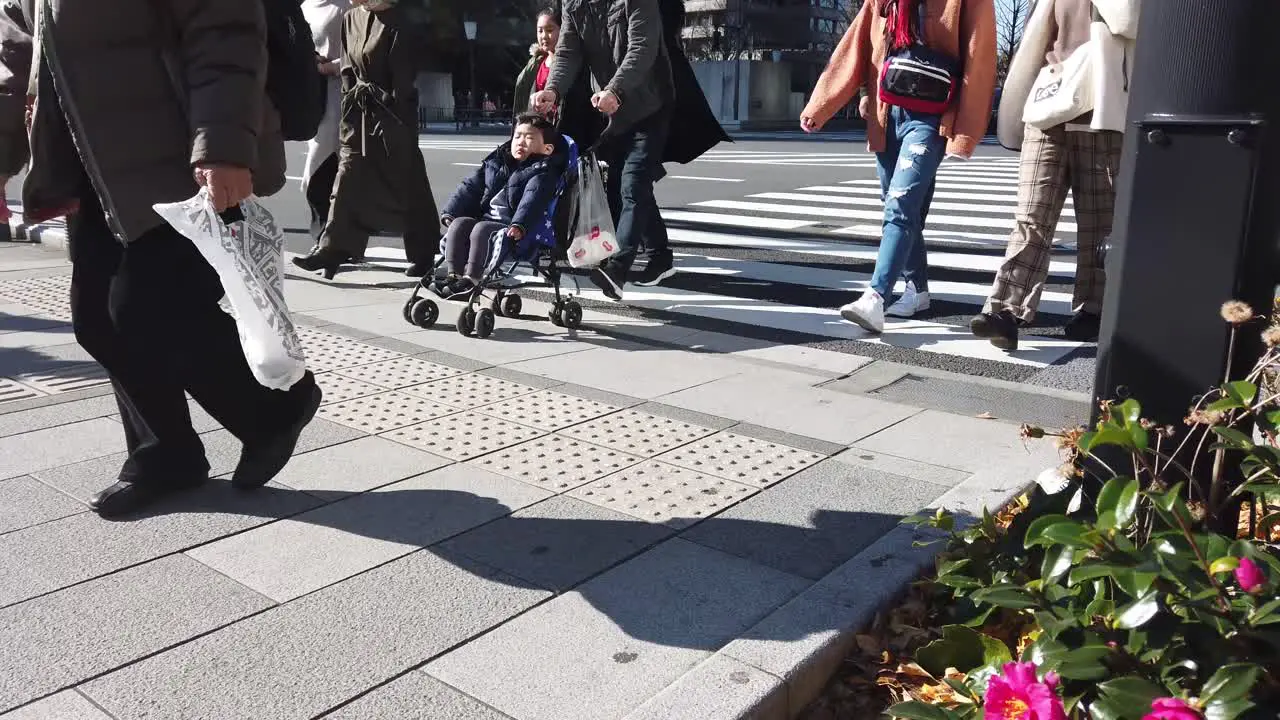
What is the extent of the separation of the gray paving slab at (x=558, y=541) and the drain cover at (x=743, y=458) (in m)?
0.50

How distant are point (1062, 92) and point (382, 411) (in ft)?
10.4

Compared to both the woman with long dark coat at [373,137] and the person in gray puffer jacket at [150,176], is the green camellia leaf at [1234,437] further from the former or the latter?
the woman with long dark coat at [373,137]

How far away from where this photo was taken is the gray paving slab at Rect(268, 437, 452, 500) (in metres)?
3.56

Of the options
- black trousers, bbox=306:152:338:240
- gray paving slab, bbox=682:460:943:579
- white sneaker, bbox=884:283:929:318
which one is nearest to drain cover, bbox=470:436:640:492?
gray paving slab, bbox=682:460:943:579

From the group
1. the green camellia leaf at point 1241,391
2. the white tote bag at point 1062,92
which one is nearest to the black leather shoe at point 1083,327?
the white tote bag at point 1062,92

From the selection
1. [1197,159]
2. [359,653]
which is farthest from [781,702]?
[1197,159]

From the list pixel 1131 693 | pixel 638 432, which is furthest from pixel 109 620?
pixel 1131 693

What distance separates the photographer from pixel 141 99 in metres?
2.98

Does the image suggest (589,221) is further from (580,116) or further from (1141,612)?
(1141,612)

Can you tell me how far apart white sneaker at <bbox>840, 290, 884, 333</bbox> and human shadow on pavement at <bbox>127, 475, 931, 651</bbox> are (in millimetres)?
2577

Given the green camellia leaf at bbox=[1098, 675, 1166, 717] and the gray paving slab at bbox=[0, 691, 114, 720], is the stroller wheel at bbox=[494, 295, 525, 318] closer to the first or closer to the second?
the gray paving slab at bbox=[0, 691, 114, 720]

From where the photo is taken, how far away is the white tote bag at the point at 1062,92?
4.88 metres

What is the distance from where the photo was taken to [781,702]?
2336 mm

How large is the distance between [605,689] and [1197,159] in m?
1.60
